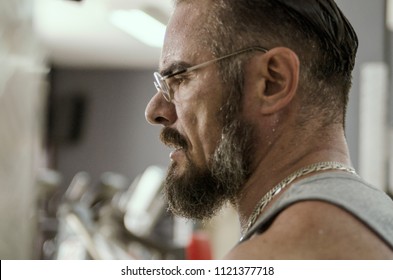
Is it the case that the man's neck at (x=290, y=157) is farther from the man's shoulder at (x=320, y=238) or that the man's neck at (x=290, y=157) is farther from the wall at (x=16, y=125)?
the wall at (x=16, y=125)

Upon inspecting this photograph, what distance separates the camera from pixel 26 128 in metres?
0.85

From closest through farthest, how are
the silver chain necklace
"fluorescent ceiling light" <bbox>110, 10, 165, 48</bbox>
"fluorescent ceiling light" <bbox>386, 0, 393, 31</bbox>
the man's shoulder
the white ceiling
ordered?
the man's shoulder, the silver chain necklace, "fluorescent ceiling light" <bbox>386, 0, 393, 31</bbox>, "fluorescent ceiling light" <bbox>110, 10, 165, 48</bbox>, the white ceiling

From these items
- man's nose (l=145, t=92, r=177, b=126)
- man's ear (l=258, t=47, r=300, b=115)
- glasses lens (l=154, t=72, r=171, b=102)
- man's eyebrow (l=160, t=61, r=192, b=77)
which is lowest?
man's nose (l=145, t=92, r=177, b=126)

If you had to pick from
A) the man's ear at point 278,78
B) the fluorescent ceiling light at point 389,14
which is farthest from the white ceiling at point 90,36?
the man's ear at point 278,78

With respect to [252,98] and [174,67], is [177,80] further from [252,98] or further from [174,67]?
[252,98]

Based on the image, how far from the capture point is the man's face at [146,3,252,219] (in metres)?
1.11

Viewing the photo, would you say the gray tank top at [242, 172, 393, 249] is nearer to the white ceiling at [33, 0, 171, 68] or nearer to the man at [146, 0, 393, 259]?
the man at [146, 0, 393, 259]

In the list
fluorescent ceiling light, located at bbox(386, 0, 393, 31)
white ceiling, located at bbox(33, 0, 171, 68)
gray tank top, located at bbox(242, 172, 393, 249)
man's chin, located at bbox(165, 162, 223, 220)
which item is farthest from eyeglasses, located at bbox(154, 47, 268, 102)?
white ceiling, located at bbox(33, 0, 171, 68)

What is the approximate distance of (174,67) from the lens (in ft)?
3.78

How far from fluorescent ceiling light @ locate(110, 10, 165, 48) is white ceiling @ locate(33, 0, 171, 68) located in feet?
0.27

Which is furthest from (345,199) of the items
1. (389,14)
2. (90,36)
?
(90,36)

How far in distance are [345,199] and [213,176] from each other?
1.04 feet

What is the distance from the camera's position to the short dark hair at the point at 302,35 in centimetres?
108
